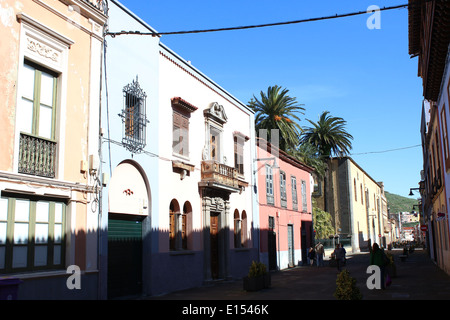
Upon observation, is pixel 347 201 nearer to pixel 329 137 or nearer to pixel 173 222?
pixel 329 137

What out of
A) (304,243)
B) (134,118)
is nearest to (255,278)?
(134,118)

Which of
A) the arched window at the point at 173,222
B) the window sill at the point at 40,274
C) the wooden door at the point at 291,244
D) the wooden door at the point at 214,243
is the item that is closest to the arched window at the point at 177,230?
the arched window at the point at 173,222

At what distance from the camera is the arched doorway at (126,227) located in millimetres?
13914

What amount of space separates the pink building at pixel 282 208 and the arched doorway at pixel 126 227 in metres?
11.1

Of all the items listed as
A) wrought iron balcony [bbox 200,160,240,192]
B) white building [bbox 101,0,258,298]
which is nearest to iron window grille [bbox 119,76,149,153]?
white building [bbox 101,0,258,298]

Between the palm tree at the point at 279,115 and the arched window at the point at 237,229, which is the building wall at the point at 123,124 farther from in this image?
the palm tree at the point at 279,115

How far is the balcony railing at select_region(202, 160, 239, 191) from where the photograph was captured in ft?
62.8

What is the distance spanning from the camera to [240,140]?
2362 cm

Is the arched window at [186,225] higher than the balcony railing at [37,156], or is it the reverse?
the balcony railing at [37,156]

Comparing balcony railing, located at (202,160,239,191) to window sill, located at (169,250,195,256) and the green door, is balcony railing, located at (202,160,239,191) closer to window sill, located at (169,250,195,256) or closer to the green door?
window sill, located at (169,250,195,256)

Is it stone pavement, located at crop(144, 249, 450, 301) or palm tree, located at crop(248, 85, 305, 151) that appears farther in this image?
palm tree, located at crop(248, 85, 305, 151)

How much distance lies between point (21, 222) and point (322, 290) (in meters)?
10.6

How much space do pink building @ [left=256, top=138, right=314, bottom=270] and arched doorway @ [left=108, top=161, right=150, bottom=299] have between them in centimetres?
1114
